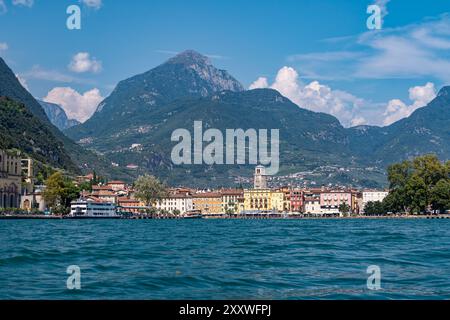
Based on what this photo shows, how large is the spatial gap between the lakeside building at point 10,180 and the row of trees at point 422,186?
88.3 m

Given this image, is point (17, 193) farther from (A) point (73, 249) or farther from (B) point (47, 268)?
(B) point (47, 268)

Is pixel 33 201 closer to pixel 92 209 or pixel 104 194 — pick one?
pixel 92 209

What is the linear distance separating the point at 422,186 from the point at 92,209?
73044 mm

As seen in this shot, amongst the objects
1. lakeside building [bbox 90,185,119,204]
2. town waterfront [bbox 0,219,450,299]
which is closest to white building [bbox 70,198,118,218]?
lakeside building [bbox 90,185,119,204]

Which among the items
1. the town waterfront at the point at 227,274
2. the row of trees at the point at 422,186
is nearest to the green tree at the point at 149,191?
the row of trees at the point at 422,186

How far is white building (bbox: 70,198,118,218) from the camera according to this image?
155250 mm

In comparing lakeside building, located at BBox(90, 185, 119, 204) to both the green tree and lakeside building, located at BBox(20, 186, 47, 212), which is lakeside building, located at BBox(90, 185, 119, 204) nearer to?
the green tree

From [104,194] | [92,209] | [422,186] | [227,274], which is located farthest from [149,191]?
[227,274]

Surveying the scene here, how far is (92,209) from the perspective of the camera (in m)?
163

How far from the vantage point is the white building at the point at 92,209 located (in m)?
155

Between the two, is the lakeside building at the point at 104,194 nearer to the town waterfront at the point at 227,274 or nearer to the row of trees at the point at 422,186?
the row of trees at the point at 422,186

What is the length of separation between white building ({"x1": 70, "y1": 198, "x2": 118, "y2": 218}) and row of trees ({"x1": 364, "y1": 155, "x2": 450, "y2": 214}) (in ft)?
218

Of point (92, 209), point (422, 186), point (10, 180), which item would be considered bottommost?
point (92, 209)
